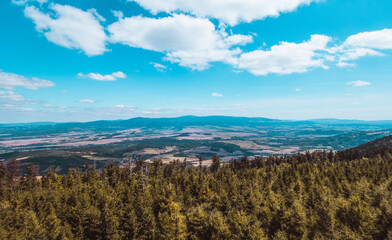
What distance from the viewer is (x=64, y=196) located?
62938mm

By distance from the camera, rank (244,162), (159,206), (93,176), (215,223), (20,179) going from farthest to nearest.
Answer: (244,162) < (93,176) < (20,179) < (159,206) < (215,223)

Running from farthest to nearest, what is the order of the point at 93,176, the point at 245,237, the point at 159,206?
1. the point at 93,176
2. the point at 159,206
3. the point at 245,237

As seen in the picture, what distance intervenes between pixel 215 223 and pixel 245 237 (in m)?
7.23

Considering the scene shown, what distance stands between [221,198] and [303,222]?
1050 inches

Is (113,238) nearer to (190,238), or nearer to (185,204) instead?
(190,238)

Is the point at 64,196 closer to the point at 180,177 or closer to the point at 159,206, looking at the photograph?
the point at 159,206

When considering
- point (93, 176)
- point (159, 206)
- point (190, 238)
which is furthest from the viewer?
point (93, 176)

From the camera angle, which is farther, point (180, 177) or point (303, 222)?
point (180, 177)

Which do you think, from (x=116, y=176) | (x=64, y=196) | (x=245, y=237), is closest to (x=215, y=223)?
(x=245, y=237)

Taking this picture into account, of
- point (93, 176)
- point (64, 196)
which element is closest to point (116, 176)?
point (93, 176)

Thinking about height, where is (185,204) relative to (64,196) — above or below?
below

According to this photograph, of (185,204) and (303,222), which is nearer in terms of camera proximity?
(303,222)

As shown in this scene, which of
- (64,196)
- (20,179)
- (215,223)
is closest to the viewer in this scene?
(215,223)

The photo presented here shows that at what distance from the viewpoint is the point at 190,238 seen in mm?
50094
